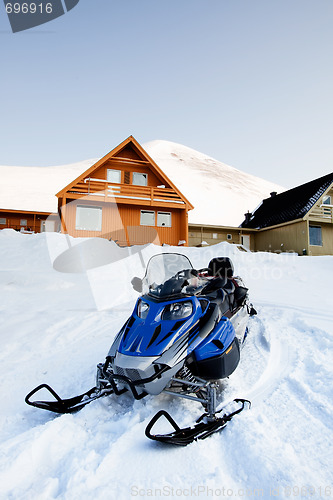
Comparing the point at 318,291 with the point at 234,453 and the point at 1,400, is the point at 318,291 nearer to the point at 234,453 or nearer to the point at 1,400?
the point at 234,453

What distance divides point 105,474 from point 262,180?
124m

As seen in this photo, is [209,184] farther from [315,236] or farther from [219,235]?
[315,236]

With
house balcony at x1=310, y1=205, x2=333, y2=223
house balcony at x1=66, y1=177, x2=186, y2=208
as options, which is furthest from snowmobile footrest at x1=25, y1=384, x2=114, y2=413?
house balcony at x1=310, y1=205, x2=333, y2=223

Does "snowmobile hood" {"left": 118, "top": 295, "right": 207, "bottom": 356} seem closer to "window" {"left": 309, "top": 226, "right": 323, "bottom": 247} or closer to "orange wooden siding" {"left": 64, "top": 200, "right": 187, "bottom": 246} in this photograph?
"orange wooden siding" {"left": 64, "top": 200, "right": 187, "bottom": 246}

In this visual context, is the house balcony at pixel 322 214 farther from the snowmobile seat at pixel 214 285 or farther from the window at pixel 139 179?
the snowmobile seat at pixel 214 285

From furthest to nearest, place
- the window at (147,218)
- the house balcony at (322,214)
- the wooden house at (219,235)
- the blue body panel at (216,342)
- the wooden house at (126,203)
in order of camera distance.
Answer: the wooden house at (219,235) → the house balcony at (322,214) → the window at (147,218) → the wooden house at (126,203) → the blue body panel at (216,342)

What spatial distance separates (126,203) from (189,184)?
67.5 meters

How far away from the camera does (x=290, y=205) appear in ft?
71.6

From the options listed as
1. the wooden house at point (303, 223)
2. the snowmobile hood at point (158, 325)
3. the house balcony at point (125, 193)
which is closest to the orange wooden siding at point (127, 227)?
the house balcony at point (125, 193)

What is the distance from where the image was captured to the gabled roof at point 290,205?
784 inches

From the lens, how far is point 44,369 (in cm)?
358

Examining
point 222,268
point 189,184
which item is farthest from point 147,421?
point 189,184

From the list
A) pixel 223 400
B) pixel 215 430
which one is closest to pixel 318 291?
pixel 223 400

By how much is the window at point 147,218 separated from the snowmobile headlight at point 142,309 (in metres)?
14.3
